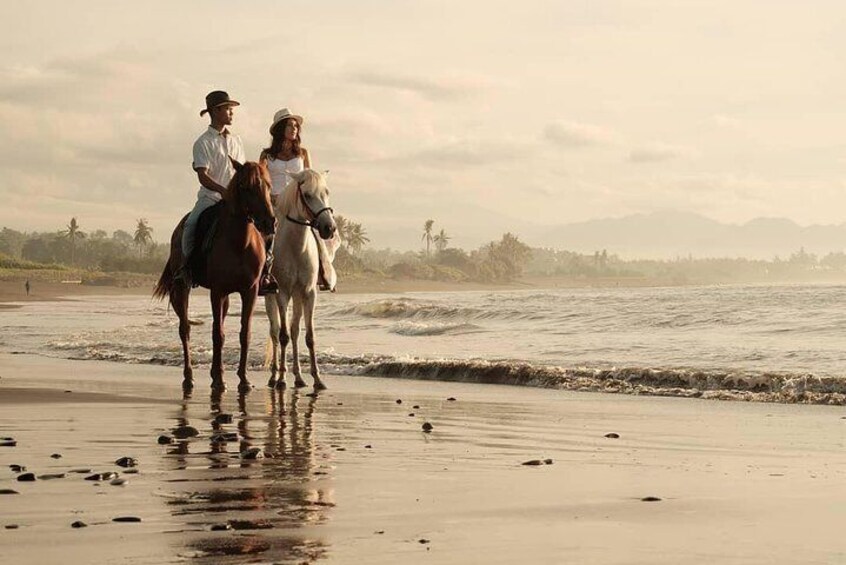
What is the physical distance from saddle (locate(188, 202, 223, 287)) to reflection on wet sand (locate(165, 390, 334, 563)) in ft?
9.69

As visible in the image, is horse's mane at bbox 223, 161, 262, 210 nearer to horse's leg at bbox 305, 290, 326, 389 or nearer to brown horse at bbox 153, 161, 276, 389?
brown horse at bbox 153, 161, 276, 389

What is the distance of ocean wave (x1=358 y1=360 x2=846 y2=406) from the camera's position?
13.7 m

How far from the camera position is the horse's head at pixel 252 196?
11797mm

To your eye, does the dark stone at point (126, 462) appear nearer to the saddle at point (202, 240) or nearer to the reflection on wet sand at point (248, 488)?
the reflection on wet sand at point (248, 488)

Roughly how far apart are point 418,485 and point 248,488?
85 centimetres

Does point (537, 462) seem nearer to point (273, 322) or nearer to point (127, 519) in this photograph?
point (127, 519)

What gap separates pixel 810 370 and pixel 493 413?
21.8ft

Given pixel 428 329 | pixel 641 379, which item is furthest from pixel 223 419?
pixel 428 329

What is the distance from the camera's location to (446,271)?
17638cm

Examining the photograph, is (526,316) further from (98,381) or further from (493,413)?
(493,413)

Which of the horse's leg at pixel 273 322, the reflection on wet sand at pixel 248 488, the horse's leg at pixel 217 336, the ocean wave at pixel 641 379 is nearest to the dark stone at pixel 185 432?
the reflection on wet sand at pixel 248 488

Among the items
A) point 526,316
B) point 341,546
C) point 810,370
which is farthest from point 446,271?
point 341,546

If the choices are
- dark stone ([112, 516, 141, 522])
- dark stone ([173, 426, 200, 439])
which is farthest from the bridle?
dark stone ([112, 516, 141, 522])

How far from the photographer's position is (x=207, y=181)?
489 inches
